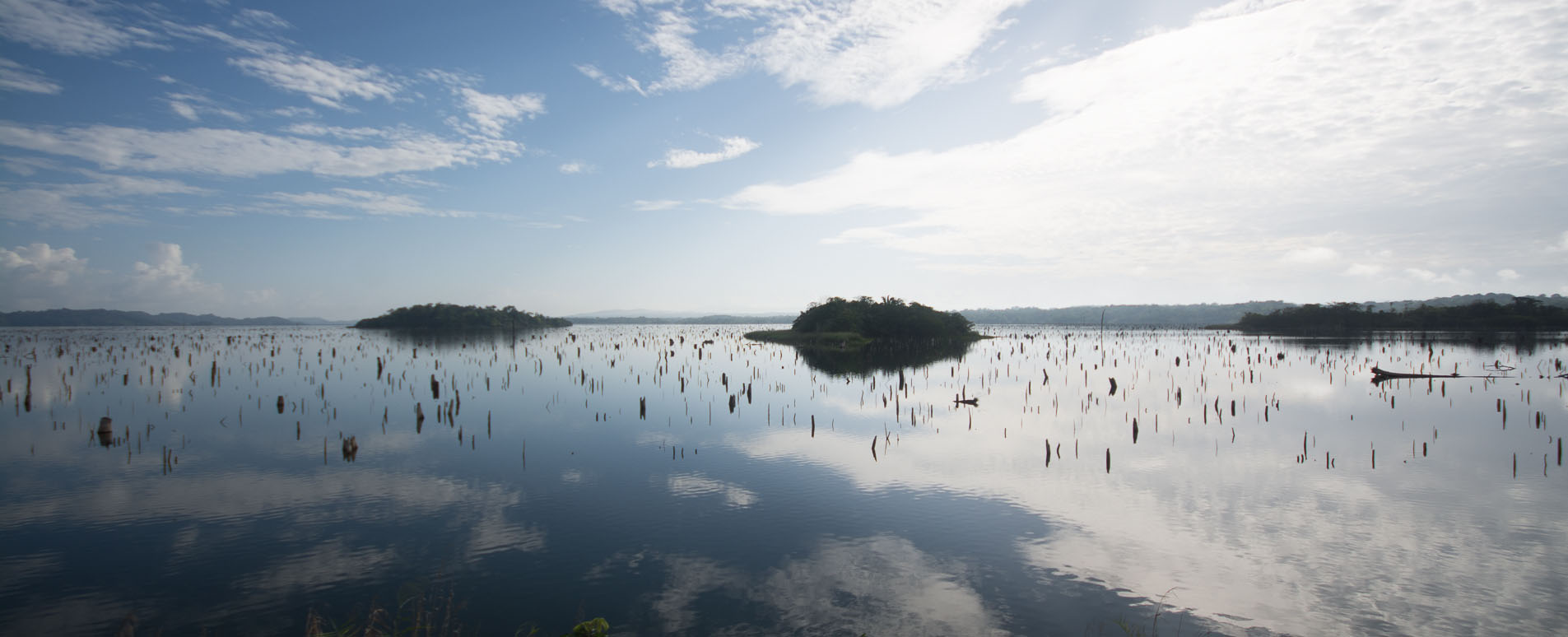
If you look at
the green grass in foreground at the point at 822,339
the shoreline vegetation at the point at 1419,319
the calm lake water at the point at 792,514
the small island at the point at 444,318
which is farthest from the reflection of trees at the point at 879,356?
the small island at the point at 444,318

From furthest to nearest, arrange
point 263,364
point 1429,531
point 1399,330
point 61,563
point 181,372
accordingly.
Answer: point 1399,330, point 263,364, point 181,372, point 1429,531, point 61,563

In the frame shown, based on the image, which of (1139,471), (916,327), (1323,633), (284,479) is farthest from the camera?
(916,327)

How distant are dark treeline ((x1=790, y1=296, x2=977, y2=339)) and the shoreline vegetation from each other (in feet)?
232

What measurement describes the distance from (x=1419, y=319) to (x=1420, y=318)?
0.20 m

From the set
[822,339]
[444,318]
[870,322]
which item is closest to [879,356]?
[822,339]

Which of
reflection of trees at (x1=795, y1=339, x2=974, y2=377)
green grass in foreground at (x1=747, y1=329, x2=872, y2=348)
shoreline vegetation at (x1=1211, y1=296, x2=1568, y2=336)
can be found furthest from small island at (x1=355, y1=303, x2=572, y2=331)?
shoreline vegetation at (x1=1211, y1=296, x2=1568, y2=336)

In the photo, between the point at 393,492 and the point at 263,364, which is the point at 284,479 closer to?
the point at 393,492

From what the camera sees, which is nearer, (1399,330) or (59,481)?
(59,481)

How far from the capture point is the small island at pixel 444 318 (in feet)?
443

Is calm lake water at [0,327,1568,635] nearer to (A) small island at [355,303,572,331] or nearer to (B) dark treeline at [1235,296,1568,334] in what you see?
(B) dark treeline at [1235,296,1568,334]

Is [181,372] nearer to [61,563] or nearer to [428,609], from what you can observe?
[61,563]

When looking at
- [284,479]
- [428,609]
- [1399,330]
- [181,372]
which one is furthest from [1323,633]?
[1399,330]

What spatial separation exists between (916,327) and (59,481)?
254ft

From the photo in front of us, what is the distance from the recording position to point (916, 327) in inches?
3354
